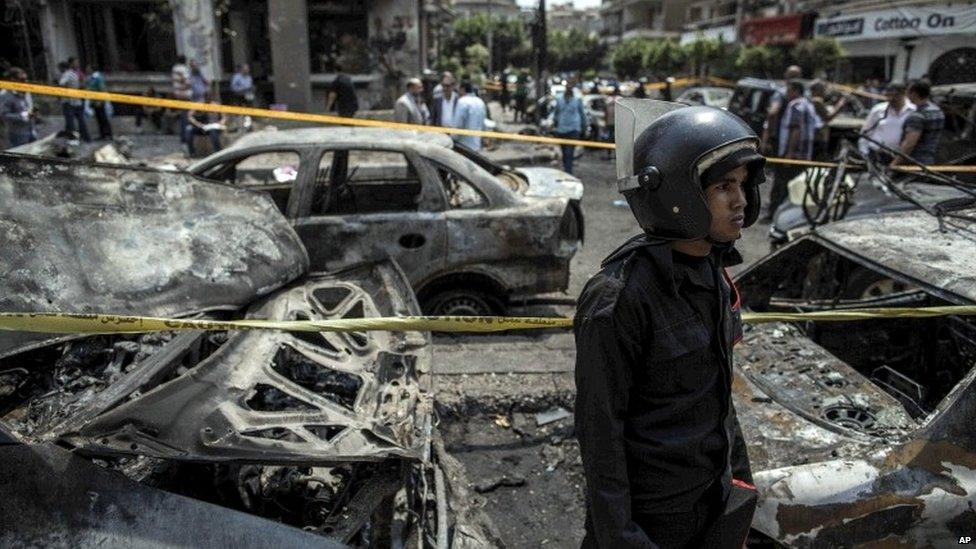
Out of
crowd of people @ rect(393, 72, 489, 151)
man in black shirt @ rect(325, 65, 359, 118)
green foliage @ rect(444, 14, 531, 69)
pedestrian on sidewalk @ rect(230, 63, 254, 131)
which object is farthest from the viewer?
green foliage @ rect(444, 14, 531, 69)

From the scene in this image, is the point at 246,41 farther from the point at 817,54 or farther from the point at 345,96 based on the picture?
the point at 817,54

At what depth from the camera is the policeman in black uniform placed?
1.58 m

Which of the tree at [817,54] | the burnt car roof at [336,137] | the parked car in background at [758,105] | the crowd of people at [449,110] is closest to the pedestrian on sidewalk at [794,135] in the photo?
the parked car in background at [758,105]

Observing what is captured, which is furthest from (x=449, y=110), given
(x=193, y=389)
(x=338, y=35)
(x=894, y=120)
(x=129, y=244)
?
(x=338, y=35)

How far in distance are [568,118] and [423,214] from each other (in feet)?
21.9

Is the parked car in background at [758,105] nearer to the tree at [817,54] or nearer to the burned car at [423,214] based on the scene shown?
the burned car at [423,214]

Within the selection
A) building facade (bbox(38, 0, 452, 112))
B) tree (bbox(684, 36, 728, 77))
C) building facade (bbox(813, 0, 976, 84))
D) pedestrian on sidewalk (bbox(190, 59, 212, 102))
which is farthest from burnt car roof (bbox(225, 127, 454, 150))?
tree (bbox(684, 36, 728, 77))

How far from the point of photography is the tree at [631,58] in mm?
39688

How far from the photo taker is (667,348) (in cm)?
162

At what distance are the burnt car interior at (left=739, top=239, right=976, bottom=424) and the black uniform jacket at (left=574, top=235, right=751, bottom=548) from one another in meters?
2.15

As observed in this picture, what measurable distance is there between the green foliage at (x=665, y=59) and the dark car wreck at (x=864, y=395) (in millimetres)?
35223

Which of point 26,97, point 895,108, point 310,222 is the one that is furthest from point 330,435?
point 26,97

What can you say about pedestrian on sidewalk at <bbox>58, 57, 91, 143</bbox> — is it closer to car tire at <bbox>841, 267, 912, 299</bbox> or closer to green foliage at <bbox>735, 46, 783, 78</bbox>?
car tire at <bbox>841, 267, 912, 299</bbox>

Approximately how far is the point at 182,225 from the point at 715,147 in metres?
2.53
